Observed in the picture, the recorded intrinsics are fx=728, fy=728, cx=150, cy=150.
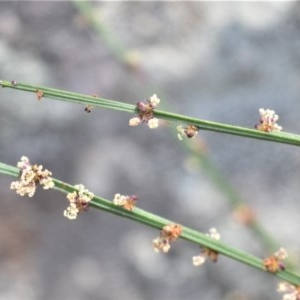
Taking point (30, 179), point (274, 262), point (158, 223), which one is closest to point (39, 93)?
point (30, 179)

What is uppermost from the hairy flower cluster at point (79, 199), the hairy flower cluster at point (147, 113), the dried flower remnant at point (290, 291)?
the hairy flower cluster at point (147, 113)

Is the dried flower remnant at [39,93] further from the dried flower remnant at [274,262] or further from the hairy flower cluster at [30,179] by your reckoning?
the dried flower remnant at [274,262]

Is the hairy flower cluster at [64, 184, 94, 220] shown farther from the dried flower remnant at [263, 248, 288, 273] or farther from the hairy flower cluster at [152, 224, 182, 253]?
the dried flower remnant at [263, 248, 288, 273]

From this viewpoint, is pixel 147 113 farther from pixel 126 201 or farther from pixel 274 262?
pixel 274 262

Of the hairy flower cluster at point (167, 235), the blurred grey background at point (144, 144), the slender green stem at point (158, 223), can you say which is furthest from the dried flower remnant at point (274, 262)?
the blurred grey background at point (144, 144)

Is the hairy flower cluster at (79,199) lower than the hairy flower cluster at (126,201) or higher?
lower
